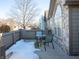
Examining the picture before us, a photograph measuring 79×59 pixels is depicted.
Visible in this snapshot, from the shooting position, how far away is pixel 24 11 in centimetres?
3019

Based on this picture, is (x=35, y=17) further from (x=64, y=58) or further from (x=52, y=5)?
(x=64, y=58)

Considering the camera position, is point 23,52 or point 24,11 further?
point 24,11

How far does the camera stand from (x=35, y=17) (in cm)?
3134

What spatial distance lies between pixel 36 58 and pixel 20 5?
Answer: 21.5 m

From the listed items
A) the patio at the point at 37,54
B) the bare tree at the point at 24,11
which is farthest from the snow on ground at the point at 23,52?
the bare tree at the point at 24,11

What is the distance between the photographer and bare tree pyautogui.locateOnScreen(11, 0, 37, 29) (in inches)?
1182

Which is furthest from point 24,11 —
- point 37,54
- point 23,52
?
point 37,54

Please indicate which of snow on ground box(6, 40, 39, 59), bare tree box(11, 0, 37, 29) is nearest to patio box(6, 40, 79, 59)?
snow on ground box(6, 40, 39, 59)

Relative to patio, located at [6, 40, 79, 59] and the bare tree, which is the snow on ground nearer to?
patio, located at [6, 40, 79, 59]

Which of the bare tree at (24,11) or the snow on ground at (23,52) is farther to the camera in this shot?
the bare tree at (24,11)

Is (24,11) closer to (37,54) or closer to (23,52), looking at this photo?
(23,52)

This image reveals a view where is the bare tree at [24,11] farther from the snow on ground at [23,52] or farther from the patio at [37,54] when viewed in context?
the patio at [37,54]

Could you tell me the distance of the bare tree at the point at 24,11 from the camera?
30019 mm

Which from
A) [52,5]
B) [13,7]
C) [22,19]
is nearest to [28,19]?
[22,19]
